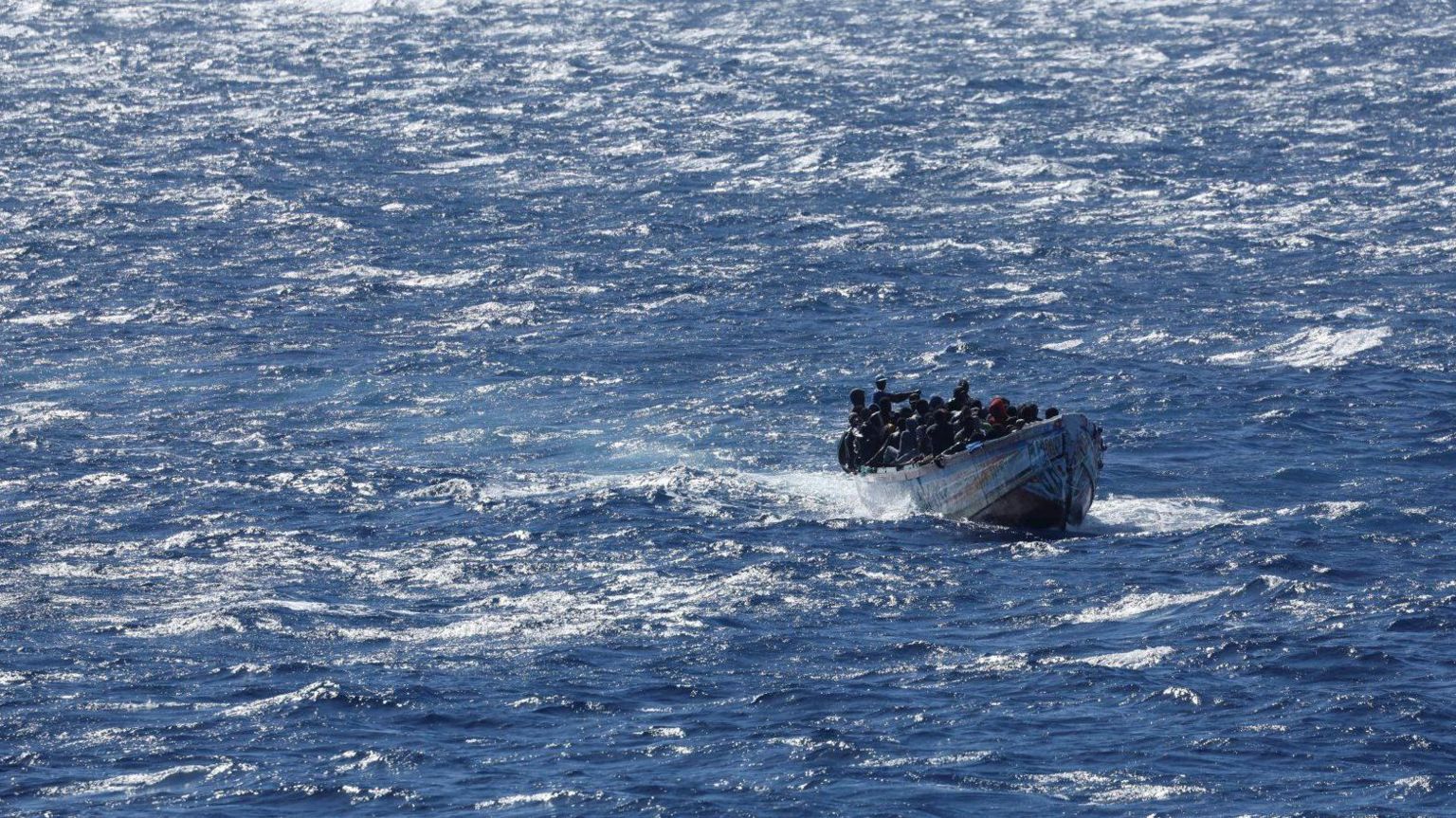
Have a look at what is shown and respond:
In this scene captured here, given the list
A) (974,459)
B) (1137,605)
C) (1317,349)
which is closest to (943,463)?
(974,459)

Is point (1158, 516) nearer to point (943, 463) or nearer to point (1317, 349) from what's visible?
point (943, 463)

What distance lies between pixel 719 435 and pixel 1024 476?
1069cm

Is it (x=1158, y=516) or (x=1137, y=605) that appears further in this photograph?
(x=1158, y=516)

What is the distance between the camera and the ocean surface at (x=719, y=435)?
98.7 ft

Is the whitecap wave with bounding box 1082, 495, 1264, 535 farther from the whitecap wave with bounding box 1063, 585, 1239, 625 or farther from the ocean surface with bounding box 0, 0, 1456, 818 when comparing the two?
the whitecap wave with bounding box 1063, 585, 1239, 625

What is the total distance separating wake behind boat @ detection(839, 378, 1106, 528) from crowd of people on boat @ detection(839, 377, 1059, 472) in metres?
0.02

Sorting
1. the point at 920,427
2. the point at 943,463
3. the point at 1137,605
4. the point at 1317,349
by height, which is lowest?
the point at 1317,349

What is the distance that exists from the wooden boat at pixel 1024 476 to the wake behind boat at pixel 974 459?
18 millimetres

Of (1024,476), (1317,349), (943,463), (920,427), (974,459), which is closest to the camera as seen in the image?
(1024,476)

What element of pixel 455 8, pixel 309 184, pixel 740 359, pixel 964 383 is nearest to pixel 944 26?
pixel 455 8

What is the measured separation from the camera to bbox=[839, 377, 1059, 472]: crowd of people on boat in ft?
139

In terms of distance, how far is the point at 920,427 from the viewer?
4341 centimetres

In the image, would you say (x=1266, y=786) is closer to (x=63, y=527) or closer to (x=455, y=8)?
(x=63, y=527)

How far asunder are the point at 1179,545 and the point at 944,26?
83.7 meters
